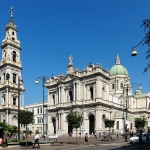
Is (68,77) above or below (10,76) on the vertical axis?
below

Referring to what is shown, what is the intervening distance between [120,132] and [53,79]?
905 inches

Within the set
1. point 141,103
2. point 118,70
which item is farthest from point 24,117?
point 118,70

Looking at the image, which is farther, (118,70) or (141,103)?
(118,70)

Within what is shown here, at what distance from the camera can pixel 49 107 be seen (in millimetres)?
68938

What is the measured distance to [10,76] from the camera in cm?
6488

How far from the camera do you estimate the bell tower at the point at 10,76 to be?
63.7 m

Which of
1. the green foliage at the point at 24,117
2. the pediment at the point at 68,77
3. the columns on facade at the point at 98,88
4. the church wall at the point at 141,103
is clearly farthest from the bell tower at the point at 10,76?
the church wall at the point at 141,103

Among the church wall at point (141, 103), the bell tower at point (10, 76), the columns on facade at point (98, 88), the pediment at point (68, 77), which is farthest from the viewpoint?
the church wall at point (141, 103)

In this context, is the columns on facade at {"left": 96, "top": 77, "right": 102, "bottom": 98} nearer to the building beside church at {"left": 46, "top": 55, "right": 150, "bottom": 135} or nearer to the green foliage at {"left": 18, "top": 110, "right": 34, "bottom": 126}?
the building beside church at {"left": 46, "top": 55, "right": 150, "bottom": 135}

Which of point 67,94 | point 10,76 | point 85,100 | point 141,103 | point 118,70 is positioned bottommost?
point 141,103

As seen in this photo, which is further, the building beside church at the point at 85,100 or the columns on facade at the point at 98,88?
the building beside church at the point at 85,100

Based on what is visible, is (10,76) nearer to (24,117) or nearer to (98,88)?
(98,88)

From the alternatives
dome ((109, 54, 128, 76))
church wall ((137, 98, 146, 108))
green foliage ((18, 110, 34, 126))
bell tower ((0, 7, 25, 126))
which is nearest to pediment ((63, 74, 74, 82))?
bell tower ((0, 7, 25, 126))

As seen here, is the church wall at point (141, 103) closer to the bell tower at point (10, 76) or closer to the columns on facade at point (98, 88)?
the columns on facade at point (98, 88)
